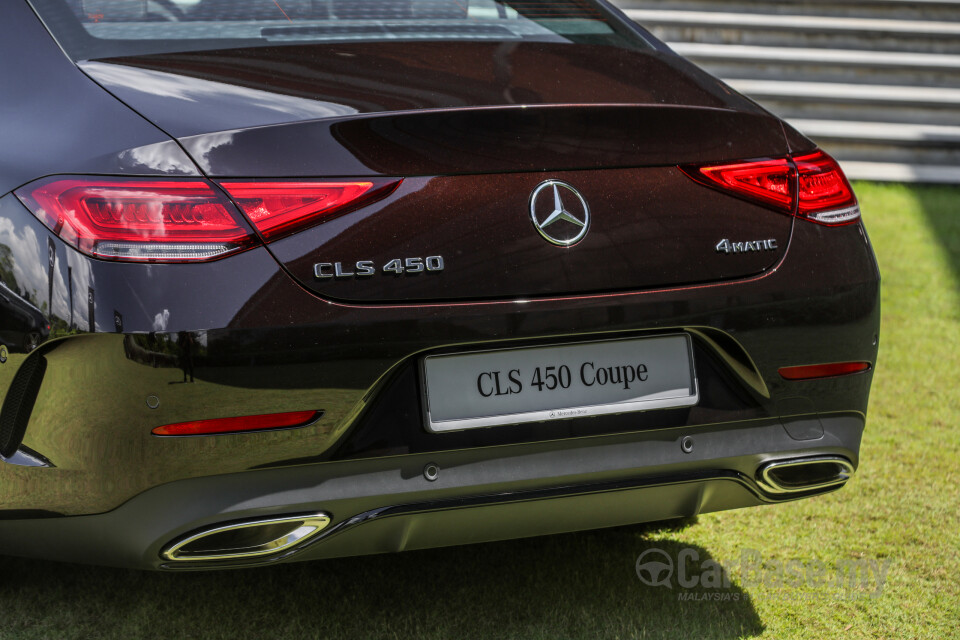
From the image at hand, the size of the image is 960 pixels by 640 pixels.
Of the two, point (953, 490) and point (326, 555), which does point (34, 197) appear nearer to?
point (326, 555)

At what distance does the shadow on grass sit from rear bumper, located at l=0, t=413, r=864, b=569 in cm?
37

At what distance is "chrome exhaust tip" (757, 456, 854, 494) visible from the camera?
2150mm

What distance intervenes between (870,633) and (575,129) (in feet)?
4.17

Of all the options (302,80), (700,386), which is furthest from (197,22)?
(700,386)

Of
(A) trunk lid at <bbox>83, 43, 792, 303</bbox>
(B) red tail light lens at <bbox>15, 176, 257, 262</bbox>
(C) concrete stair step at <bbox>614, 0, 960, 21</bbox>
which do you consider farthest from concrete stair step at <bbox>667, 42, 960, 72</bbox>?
(B) red tail light lens at <bbox>15, 176, 257, 262</bbox>

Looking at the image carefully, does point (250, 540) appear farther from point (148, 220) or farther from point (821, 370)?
point (821, 370)

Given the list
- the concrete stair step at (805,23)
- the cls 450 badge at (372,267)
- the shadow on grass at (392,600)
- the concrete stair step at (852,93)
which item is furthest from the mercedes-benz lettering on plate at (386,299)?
the concrete stair step at (805,23)

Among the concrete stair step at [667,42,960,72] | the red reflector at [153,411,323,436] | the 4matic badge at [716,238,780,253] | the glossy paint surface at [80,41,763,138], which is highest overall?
the glossy paint surface at [80,41,763,138]

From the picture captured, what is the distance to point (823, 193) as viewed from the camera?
2.20m

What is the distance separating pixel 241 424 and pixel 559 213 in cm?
65

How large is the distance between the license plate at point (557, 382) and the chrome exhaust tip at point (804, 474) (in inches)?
9.9

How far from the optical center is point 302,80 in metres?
1.98

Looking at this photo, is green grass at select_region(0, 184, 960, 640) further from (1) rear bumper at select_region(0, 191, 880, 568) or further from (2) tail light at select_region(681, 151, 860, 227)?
(2) tail light at select_region(681, 151, 860, 227)

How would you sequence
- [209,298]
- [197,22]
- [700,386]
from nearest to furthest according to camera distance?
[209,298]
[700,386]
[197,22]
